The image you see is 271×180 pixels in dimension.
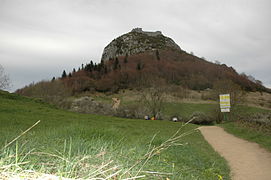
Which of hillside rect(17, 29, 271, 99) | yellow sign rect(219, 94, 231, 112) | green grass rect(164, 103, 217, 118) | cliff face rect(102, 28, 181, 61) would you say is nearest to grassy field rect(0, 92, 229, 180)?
yellow sign rect(219, 94, 231, 112)

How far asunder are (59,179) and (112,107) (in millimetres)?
28077

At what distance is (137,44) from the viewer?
10238 centimetres

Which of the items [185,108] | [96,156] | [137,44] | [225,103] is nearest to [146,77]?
[185,108]

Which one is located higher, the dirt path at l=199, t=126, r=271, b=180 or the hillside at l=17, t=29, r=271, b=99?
the hillside at l=17, t=29, r=271, b=99

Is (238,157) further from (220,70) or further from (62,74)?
(62,74)

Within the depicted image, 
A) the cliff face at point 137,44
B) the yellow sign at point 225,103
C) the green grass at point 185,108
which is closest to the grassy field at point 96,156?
the yellow sign at point 225,103

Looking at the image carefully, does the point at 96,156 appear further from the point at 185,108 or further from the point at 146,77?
the point at 146,77

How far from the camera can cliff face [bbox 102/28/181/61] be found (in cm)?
9794

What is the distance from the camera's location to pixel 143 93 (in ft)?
107

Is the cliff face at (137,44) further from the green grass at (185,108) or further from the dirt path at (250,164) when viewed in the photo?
the dirt path at (250,164)

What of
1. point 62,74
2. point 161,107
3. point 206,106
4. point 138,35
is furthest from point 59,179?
point 138,35

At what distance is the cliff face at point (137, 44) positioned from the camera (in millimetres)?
97938

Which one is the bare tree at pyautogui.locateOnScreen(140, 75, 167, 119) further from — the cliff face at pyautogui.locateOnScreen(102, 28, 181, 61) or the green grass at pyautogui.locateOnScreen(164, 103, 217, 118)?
the cliff face at pyautogui.locateOnScreen(102, 28, 181, 61)

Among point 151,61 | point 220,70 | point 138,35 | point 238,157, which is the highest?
point 138,35
